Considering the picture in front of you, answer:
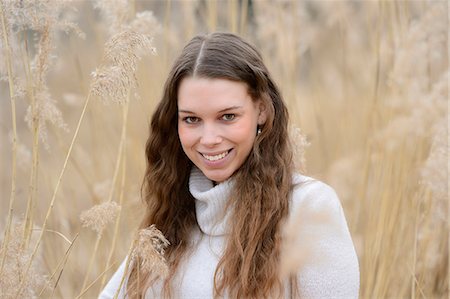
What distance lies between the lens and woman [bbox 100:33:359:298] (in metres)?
1.90

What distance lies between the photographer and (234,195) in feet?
6.75

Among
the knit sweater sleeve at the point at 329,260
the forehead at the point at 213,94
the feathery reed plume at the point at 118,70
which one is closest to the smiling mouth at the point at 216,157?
the forehead at the point at 213,94

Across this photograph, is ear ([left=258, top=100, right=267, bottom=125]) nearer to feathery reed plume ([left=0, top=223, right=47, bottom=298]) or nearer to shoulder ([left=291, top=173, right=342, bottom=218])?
shoulder ([left=291, top=173, right=342, bottom=218])

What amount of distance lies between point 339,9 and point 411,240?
1064mm

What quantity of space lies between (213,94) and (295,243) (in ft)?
1.78

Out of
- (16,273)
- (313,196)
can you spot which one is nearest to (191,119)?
(313,196)

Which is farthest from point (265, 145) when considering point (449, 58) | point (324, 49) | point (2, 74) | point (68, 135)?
point (324, 49)

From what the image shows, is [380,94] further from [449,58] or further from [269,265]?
[269,265]

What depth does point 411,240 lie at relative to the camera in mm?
2693

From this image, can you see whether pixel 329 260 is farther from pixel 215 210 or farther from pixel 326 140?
pixel 326 140

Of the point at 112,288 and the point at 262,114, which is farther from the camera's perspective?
the point at 112,288

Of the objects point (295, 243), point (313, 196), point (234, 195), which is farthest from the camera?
point (234, 195)

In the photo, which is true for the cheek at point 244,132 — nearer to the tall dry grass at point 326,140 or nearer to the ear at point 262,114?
the ear at point 262,114

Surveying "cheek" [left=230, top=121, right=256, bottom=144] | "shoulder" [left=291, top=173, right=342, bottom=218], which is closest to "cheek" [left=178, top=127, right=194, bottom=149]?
"cheek" [left=230, top=121, right=256, bottom=144]
